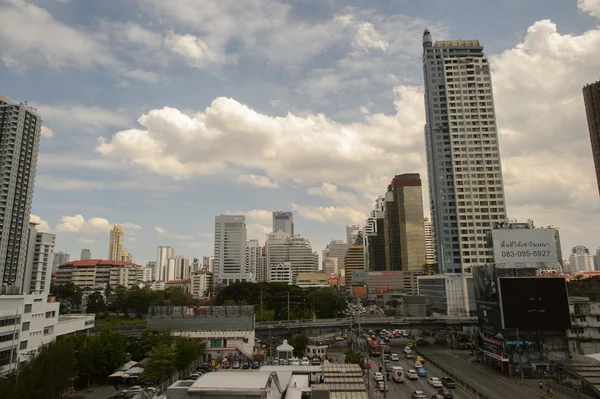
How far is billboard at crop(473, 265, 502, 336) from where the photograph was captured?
61.3 meters

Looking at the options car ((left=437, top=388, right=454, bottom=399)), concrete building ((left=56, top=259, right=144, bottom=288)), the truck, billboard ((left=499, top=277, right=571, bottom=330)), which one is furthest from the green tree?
concrete building ((left=56, top=259, right=144, bottom=288))

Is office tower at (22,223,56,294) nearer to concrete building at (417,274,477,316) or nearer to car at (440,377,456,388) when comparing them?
concrete building at (417,274,477,316)

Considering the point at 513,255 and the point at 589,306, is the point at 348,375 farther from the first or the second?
the point at 589,306

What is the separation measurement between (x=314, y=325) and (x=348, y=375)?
46.0 metres

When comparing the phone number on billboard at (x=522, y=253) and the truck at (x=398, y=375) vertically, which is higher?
the phone number on billboard at (x=522, y=253)

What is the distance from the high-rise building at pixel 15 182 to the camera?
11997 centimetres

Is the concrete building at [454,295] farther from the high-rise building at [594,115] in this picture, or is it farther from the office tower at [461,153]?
the high-rise building at [594,115]

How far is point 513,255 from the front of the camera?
64.0 m

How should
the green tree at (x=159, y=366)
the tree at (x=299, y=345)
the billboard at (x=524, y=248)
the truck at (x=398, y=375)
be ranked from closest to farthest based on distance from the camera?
the green tree at (x=159, y=366), the truck at (x=398, y=375), the billboard at (x=524, y=248), the tree at (x=299, y=345)

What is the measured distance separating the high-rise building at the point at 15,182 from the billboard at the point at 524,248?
12426cm

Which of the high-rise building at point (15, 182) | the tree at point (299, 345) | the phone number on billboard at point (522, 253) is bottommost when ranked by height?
the tree at point (299, 345)

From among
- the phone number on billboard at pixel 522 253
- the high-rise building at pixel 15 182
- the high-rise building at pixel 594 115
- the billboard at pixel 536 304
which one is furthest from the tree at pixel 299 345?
the high-rise building at pixel 594 115

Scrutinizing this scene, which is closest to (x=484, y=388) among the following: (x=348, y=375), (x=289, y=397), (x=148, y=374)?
(x=348, y=375)

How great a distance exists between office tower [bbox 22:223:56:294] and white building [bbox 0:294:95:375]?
84.0 m
